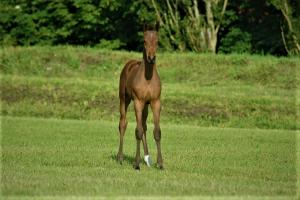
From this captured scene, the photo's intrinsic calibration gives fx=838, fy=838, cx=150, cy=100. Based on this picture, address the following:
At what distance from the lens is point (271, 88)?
2866cm

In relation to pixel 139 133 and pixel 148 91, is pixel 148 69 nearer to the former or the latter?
pixel 148 91

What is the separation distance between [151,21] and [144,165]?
23.2 metres

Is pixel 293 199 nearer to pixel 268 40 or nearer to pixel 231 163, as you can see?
pixel 231 163

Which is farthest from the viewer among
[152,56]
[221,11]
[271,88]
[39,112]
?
[221,11]

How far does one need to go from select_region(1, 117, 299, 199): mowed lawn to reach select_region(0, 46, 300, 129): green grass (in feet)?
5.77

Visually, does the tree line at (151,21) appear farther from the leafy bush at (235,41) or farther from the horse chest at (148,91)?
the horse chest at (148,91)

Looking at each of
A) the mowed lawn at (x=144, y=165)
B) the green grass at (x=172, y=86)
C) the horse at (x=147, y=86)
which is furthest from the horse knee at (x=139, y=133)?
the green grass at (x=172, y=86)

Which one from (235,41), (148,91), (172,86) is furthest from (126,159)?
(235,41)

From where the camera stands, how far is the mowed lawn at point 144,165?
38.1 ft

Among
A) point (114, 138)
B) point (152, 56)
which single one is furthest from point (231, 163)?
point (114, 138)

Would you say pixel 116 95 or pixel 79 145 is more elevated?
pixel 79 145

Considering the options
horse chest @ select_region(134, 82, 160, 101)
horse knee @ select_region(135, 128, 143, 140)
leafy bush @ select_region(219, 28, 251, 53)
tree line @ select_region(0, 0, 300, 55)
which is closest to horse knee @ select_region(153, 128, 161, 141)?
horse knee @ select_region(135, 128, 143, 140)

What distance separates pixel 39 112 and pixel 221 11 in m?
14.0

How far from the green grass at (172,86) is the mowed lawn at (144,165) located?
1760mm
